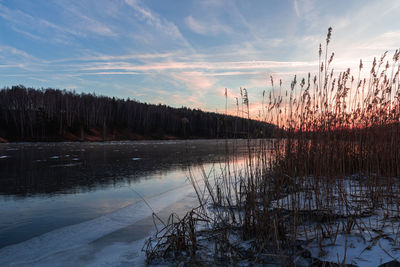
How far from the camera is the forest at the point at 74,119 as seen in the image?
41.1m

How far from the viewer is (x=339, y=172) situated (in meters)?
2.69

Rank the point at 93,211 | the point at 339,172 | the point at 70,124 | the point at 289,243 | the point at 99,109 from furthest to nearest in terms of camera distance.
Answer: the point at 99,109, the point at 70,124, the point at 93,211, the point at 339,172, the point at 289,243

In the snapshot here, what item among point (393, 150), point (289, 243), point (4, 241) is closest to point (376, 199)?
point (393, 150)

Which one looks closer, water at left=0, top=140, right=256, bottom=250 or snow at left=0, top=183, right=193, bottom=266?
snow at left=0, top=183, right=193, bottom=266

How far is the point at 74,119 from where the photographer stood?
4712cm

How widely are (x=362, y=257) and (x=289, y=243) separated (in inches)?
19.7

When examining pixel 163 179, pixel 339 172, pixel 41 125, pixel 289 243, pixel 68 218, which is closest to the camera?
pixel 289 243

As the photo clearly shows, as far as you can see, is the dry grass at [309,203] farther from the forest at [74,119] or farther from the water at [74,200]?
the forest at [74,119]

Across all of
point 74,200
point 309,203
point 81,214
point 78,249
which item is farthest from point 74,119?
point 309,203

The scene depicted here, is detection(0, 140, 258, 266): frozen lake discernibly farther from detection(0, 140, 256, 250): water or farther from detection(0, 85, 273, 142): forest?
detection(0, 85, 273, 142): forest

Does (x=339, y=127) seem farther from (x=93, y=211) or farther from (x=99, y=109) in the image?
(x=99, y=109)

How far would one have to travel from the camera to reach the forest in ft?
135

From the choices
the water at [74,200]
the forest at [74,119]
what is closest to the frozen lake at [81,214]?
the water at [74,200]

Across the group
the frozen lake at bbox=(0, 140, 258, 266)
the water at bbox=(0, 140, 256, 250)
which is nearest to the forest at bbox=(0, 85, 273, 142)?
the water at bbox=(0, 140, 256, 250)
